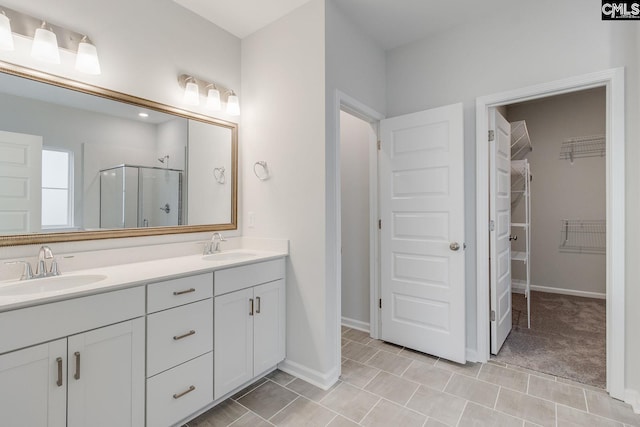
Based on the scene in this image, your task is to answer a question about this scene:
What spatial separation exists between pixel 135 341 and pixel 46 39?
1.61 meters

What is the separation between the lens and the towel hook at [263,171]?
2.45m

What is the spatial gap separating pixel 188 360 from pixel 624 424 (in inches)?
96.9

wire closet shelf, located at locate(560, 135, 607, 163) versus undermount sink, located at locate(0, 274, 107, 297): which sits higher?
wire closet shelf, located at locate(560, 135, 607, 163)

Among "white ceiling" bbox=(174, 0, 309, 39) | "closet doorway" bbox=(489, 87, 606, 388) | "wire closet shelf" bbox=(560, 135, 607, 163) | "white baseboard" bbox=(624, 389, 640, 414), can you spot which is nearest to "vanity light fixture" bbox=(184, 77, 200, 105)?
"white ceiling" bbox=(174, 0, 309, 39)

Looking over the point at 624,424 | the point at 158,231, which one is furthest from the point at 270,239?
the point at 624,424

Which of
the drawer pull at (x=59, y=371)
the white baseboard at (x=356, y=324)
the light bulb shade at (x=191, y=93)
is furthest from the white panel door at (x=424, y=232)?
the drawer pull at (x=59, y=371)

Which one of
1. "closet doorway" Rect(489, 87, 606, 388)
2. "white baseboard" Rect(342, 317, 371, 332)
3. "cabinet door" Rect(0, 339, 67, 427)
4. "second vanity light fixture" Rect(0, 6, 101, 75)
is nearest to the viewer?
"cabinet door" Rect(0, 339, 67, 427)

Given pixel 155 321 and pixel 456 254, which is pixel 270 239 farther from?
pixel 456 254

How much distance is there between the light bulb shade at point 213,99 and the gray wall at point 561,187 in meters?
4.18

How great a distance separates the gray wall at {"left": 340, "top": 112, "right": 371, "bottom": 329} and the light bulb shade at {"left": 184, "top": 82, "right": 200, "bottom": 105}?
61.2 inches

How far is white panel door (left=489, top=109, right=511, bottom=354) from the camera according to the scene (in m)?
2.41

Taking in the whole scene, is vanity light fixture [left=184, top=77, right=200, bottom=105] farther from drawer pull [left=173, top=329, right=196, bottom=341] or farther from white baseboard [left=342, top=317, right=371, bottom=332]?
white baseboard [left=342, top=317, right=371, bottom=332]

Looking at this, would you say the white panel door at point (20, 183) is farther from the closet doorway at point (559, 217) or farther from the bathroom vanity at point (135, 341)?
the closet doorway at point (559, 217)

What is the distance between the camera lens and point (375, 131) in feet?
9.25
